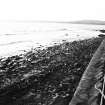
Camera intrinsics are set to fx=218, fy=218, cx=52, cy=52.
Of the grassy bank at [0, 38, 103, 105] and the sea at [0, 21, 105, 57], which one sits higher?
the grassy bank at [0, 38, 103, 105]

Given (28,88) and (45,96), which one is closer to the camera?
(45,96)

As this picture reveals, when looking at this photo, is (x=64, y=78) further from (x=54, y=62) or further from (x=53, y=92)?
(x=54, y=62)

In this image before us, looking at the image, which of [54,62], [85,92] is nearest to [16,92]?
[85,92]

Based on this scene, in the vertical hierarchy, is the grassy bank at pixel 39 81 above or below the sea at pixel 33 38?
above

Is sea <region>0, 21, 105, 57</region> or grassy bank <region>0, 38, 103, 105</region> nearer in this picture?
grassy bank <region>0, 38, 103, 105</region>

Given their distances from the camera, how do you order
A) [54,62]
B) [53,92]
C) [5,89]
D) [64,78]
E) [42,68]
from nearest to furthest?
[53,92] → [5,89] → [64,78] → [42,68] → [54,62]

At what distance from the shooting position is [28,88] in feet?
31.4

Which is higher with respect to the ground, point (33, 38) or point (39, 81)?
point (39, 81)

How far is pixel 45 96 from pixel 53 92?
49 cm

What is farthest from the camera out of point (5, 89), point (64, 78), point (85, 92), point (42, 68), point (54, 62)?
point (54, 62)

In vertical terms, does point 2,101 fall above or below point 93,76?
below

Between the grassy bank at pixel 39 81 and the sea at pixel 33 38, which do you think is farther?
the sea at pixel 33 38

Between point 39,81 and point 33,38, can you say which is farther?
point 33,38

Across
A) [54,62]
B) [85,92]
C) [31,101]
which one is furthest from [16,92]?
[54,62]
